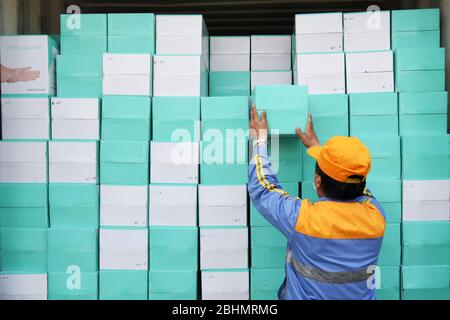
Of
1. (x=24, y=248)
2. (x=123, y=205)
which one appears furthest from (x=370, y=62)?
(x=24, y=248)

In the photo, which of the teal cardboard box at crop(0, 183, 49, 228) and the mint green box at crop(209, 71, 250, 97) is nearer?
the teal cardboard box at crop(0, 183, 49, 228)

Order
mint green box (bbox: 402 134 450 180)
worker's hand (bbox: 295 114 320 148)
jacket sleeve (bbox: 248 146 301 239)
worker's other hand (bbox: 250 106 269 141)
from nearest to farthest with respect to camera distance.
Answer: jacket sleeve (bbox: 248 146 301 239) → worker's other hand (bbox: 250 106 269 141) → worker's hand (bbox: 295 114 320 148) → mint green box (bbox: 402 134 450 180)

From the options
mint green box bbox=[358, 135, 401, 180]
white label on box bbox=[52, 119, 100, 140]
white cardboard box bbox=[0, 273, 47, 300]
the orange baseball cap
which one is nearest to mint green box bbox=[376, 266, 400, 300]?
mint green box bbox=[358, 135, 401, 180]

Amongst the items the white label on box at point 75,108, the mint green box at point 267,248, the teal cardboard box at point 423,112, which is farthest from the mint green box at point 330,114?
the white label on box at point 75,108

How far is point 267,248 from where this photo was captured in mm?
3031

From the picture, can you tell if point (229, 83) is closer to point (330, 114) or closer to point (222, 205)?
point (330, 114)

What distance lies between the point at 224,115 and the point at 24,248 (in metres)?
1.85

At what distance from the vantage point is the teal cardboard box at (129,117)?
3080mm

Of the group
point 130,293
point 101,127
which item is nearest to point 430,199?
point 130,293

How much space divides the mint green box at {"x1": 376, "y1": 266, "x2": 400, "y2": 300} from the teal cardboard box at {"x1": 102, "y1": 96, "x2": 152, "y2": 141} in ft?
6.75

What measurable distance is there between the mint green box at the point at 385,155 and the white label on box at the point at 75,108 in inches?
81.0

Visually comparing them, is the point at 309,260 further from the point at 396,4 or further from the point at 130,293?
the point at 396,4

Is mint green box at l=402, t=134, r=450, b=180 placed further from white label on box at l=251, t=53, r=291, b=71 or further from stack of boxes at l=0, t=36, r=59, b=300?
stack of boxes at l=0, t=36, r=59, b=300

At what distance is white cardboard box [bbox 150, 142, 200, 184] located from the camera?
3.04 meters
